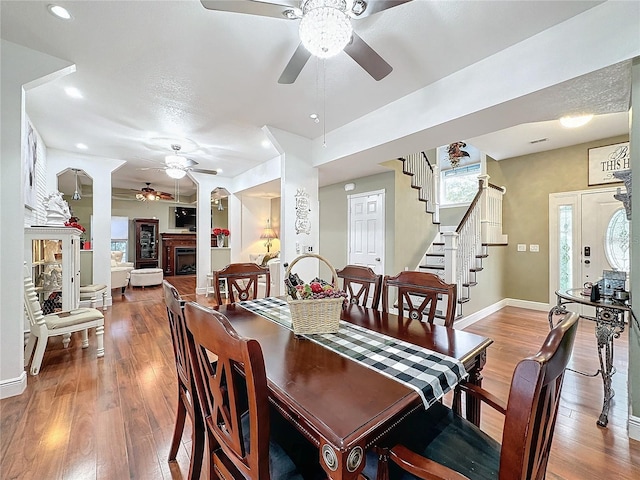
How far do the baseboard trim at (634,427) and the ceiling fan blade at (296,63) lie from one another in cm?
321

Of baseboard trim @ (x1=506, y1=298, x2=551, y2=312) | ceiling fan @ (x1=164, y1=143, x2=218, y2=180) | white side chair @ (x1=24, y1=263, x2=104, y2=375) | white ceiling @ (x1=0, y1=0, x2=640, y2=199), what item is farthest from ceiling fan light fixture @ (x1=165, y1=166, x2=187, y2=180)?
baseboard trim @ (x1=506, y1=298, x2=551, y2=312)

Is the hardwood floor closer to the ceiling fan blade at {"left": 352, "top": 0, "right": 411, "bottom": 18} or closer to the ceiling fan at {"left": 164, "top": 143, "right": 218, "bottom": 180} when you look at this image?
the ceiling fan blade at {"left": 352, "top": 0, "right": 411, "bottom": 18}

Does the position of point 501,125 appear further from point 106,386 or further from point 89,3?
point 106,386

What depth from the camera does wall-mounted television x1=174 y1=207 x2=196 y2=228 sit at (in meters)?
10.3

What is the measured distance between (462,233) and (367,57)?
10.5ft

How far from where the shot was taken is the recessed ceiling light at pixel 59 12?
189 centimetres

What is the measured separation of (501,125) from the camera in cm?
267

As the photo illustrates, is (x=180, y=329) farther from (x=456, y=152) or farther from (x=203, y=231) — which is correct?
(x=456, y=152)

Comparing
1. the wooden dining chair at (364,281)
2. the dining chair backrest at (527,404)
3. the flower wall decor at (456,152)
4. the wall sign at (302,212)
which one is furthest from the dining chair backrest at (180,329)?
the flower wall decor at (456,152)

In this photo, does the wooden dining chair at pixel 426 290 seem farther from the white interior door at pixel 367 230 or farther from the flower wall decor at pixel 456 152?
the flower wall decor at pixel 456 152

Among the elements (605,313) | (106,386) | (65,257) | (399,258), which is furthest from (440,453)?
(65,257)

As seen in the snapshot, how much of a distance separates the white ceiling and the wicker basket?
6.49 feet

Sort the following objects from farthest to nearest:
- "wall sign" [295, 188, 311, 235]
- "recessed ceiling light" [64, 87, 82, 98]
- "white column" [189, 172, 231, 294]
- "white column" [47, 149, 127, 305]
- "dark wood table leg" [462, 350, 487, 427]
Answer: "white column" [189, 172, 231, 294], "white column" [47, 149, 127, 305], "wall sign" [295, 188, 311, 235], "recessed ceiling light" [64, 87, 82, 98], "dark wood table leg" [462, 350, 487, 427]

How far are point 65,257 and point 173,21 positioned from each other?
309cm
